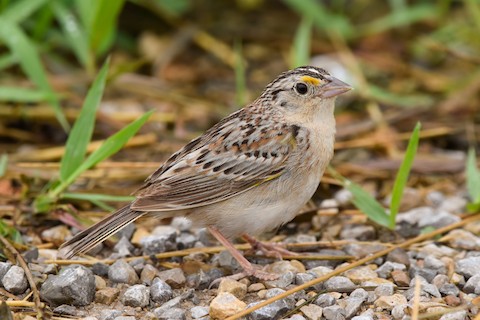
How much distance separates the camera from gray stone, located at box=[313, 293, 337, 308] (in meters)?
4.26

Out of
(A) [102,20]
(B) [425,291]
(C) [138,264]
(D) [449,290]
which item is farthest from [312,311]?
(A) [102,20]

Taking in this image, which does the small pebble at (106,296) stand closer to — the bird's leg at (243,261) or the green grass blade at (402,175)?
the bird's leg at (243,261)

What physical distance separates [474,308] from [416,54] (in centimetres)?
456

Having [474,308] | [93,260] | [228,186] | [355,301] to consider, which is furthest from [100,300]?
[474,308]

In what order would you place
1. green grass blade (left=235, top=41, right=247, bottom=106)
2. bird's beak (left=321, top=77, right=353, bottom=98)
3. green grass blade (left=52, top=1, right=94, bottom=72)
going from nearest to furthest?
bird's beak (left=321, top=77, right=353, bottom=98)
green grass blade (left=235, top=41, right=247, bottom=106)
green grass blade (left=52, top=1, right=94, bottom=72)

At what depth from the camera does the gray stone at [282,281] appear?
4.52 m

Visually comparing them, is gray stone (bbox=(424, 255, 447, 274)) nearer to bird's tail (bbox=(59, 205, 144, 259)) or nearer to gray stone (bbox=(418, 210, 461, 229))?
gray stone (bbox=(418, 210, 461, 229))

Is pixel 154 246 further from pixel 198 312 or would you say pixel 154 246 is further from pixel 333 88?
pixel 333 88

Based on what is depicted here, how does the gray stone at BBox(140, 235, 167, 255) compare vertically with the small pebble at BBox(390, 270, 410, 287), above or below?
below

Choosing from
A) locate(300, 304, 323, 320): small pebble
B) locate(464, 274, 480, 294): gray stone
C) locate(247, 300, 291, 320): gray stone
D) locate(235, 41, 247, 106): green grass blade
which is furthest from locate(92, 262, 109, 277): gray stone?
locate(235, 41, 247, 106): green grass blade

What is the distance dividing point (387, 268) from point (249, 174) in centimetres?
93

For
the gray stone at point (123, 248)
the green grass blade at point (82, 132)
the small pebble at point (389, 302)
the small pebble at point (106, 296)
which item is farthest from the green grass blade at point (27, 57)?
the small pebble at point (389, 302)

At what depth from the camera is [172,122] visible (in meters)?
6.95

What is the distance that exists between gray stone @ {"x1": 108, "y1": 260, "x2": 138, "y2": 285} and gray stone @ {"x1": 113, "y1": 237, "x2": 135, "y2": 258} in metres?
0.28
